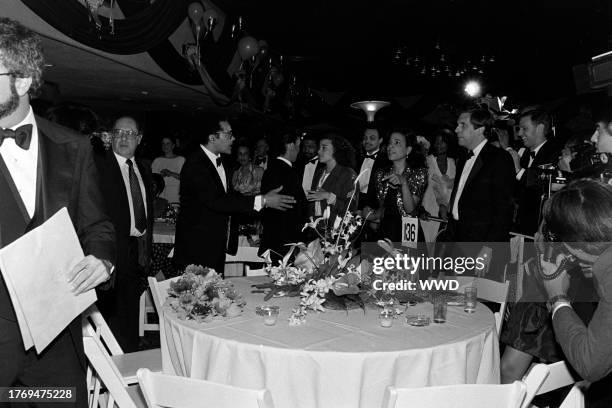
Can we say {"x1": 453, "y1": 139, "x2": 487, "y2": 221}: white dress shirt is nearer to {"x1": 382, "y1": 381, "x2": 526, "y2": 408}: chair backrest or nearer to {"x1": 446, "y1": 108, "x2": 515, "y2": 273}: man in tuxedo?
{"x1": 446, "y1": 108, "x2": 515, "y2": 273}: man in tuxedo

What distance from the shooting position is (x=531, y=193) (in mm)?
4559

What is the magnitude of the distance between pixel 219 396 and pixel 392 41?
30.7ft

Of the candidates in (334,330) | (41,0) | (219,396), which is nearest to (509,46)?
(41,0)

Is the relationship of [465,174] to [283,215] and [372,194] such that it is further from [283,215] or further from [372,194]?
[283,215]

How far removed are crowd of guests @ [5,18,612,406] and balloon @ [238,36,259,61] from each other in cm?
196

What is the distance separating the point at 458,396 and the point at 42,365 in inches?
45.2

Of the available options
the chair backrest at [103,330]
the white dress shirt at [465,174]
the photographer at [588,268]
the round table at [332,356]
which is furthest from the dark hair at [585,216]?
the white dress shirt at [465,174]

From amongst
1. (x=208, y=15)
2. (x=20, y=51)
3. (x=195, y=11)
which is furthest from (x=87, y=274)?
(x=208, y=15)

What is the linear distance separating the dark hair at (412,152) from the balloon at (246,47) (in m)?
3.71

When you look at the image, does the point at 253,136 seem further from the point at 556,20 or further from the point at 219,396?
the point at 219,396

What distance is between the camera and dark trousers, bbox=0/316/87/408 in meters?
1.55

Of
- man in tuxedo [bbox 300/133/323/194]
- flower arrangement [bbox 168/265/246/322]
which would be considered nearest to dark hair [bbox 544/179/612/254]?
flower arrangement [bbox 168/265/246/322]

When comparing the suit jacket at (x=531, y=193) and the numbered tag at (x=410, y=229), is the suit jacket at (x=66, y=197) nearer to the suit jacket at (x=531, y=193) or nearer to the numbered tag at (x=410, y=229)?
the numbered tag at (x=410, y=229)

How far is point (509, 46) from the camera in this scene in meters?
10.0
